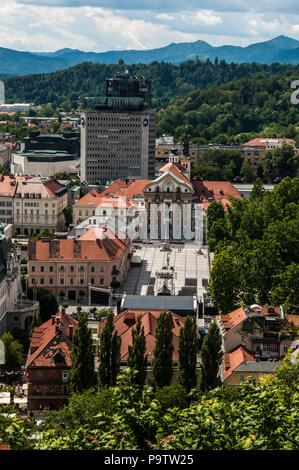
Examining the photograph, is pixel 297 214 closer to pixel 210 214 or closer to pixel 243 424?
pixel 210 214

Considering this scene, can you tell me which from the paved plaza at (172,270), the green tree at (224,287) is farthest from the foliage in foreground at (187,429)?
the paved plaza at (172,270)

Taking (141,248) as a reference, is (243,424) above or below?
above

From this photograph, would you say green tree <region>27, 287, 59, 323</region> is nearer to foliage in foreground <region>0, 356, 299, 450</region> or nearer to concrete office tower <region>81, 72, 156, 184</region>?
foliage in foreground <region>0, 356, 299, 450</region>

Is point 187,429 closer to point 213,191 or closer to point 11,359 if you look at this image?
point 11,359

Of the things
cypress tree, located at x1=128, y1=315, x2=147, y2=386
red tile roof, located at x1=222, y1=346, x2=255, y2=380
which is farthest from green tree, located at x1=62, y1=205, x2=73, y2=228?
cypress tree, located at x1=128, y1=315, x2=147, y2=386

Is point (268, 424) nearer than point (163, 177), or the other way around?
point (268, 424)

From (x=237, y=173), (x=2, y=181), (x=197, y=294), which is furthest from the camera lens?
(x=237, y=173)

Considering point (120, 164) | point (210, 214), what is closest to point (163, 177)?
point (210, 214)
